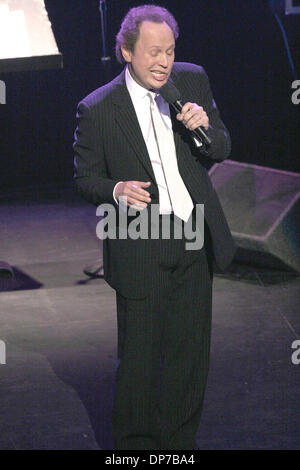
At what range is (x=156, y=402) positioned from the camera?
2.93 metres

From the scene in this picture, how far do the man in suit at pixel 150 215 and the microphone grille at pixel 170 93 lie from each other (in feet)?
0.10

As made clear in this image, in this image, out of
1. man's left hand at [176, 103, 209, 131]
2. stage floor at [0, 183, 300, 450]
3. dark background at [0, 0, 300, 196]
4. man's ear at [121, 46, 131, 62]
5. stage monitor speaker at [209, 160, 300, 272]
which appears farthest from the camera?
dark background at [0, 0, 300, 196]

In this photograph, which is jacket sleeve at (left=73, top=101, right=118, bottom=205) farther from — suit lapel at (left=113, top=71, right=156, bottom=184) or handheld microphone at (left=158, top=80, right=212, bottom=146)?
handheld microphone at (left=158, top=80, right=212, bottom=146)

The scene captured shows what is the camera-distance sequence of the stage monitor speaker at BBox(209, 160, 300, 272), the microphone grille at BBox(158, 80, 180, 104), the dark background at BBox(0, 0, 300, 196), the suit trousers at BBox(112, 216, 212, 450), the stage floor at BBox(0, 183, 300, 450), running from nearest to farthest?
the microphone grille at BBox(158, 80, 180, 104) → the suit trousers at BBox(112, 216, 212, 450) → the stage floor at BBox(0, 183, 300, 450) → the stage monitor speaker at BBox(209, 160, 300, 272) → the dark background at BBox(0, 0, 300, 196)

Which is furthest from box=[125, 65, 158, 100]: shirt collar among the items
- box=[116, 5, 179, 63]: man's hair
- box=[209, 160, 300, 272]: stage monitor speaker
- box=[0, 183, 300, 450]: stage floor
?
box=[209, 160, 300, 272]: stage monitor speaker

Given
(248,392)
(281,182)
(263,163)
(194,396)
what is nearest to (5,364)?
(248,392)

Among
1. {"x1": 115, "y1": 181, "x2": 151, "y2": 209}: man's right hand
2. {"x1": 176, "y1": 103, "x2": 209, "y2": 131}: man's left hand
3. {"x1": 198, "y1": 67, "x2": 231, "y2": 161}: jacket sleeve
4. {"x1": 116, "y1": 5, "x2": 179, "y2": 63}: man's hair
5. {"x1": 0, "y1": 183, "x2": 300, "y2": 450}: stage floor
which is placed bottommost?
{"x1": 0, "y1": 183, "x2": 300, "y2": 450}: stage floor

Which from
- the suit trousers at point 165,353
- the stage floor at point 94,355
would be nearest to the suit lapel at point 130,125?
the suit trousers at point 165,353

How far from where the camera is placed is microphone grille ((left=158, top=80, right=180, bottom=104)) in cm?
251

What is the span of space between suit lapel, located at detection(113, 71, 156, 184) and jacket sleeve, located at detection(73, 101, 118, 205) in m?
0.07

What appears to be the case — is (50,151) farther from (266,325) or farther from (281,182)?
(266,325)

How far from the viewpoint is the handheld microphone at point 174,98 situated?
8.05ft

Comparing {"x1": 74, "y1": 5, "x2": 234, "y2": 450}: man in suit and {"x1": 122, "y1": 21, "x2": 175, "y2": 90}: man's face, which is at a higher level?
{"x1": 122, "y1": 21, "x2": 175, "y2": 90}: man's face

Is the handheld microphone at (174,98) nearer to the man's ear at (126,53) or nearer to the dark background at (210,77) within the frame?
the man's ear at (126,53)
